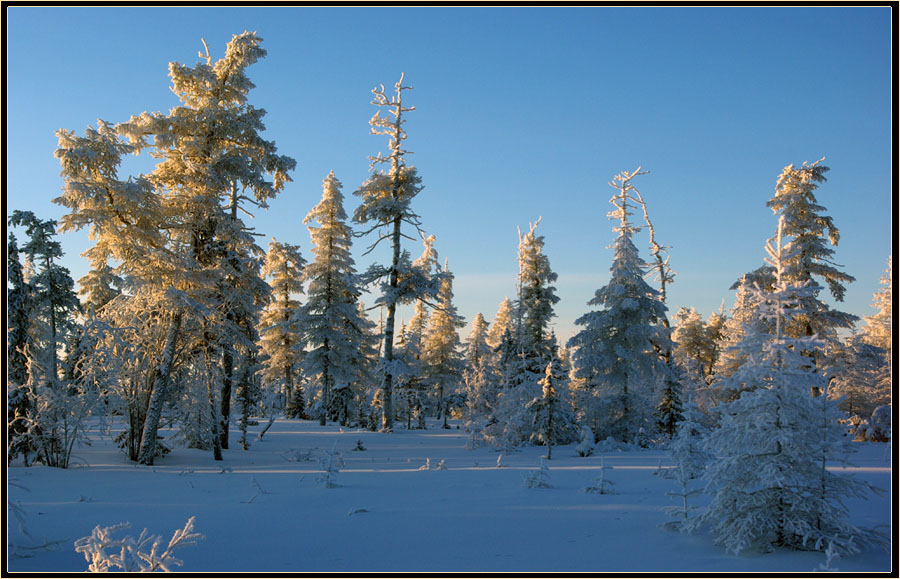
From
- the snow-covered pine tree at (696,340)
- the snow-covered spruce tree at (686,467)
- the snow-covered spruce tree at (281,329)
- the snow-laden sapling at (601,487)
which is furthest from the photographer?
the snow-covered pine tree at (696,340)

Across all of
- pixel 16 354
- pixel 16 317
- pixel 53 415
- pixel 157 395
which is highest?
pixel 16 317

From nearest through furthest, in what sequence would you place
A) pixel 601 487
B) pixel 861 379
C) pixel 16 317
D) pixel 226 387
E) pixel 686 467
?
pixel 686 467 < pixel 601 487 < pixel 16 317 < pixel 226 387 < pixel 861 379

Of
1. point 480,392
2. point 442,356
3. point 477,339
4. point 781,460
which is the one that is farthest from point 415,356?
point 781,460

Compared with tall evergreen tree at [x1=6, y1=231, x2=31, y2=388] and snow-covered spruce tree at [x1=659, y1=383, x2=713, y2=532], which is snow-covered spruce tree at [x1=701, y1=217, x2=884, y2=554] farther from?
tall evergreen tree at [x1=6, y1=231, x2=31, y2=388]

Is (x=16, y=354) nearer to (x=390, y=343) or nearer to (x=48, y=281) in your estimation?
(x=48, y=281)

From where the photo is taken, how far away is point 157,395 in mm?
14766

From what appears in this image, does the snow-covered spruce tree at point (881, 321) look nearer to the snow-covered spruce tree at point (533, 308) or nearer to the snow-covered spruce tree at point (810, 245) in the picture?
the snow-covered spruce tree at point (810, 245)

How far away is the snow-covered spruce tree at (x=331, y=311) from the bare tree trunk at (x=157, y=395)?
58.9 feet

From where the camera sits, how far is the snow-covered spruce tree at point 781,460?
6.49 m

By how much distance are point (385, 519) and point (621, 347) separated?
17270mm

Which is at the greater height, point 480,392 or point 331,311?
point 331,311

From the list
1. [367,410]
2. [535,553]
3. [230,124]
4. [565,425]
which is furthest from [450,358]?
[535,553]

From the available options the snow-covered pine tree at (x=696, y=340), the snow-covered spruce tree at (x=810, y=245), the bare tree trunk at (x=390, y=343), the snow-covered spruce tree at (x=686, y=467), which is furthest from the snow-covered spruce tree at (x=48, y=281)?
the snow-covered pine tree at (x=696, y=340)

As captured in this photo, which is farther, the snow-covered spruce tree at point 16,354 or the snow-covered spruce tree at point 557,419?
the snow-covered spruce tree at point 557,419
